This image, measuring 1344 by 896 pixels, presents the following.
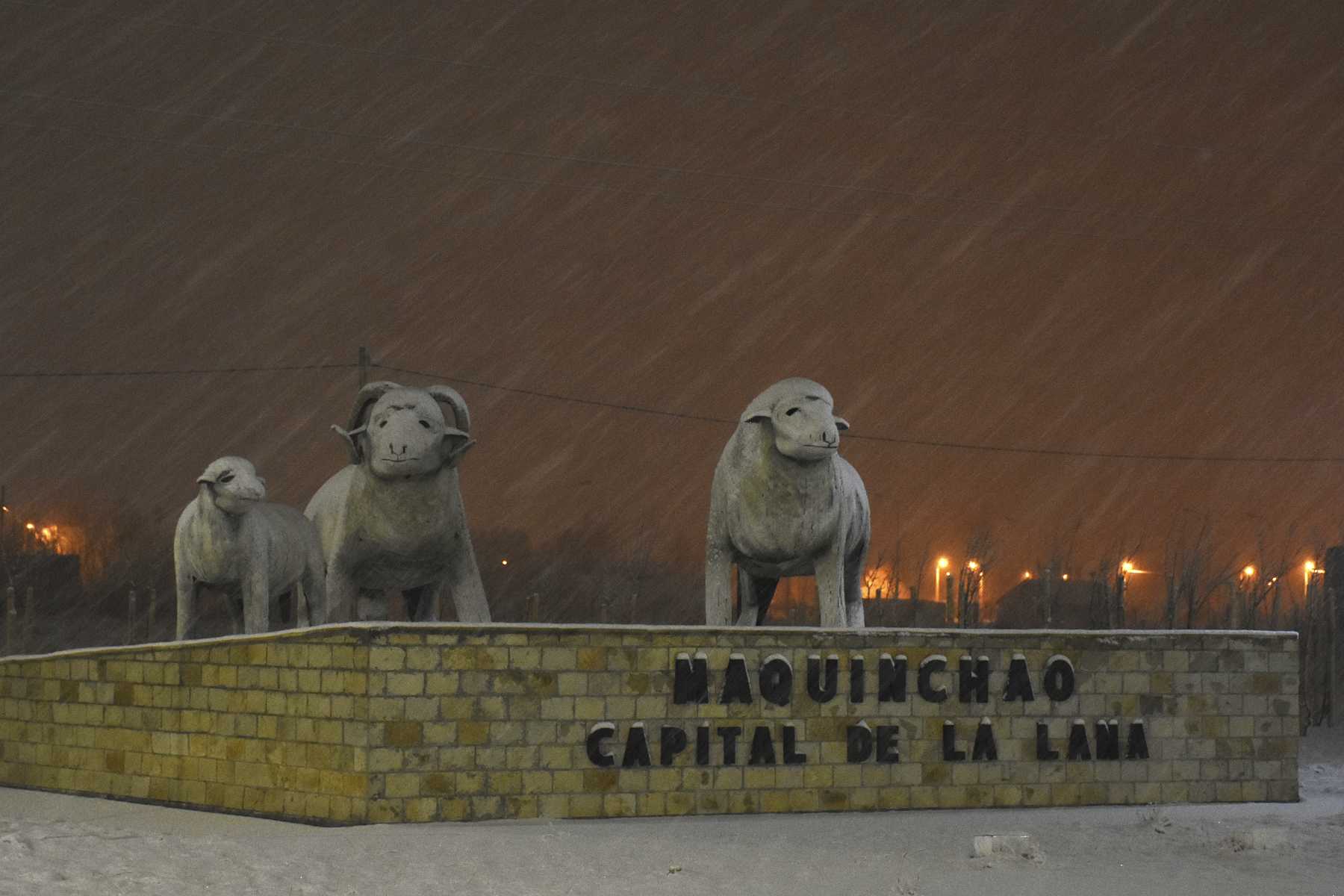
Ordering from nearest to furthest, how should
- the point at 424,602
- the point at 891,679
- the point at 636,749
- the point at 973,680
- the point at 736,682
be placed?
1. the point at 636,749
2. the point at 736,682
3. the point at 891,679
4. the point at 973,680
5. the point at 424,602

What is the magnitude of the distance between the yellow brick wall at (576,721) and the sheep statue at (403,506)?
6.42 ft

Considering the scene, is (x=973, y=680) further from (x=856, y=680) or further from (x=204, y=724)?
(x=204, y=724)

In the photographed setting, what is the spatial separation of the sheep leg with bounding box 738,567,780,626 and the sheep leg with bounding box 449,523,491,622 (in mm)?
2639

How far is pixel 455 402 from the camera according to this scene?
56.2 feet

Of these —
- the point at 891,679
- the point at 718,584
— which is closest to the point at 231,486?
the point at 718,584

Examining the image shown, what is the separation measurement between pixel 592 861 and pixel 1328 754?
50.9 ft

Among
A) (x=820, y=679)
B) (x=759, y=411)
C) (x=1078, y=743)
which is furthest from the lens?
(x=1078, y=743)

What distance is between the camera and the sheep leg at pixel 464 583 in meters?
17.0

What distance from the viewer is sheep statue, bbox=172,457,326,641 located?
18.5 m

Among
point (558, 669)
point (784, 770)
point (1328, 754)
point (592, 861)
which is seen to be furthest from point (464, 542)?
point (1328, 754)

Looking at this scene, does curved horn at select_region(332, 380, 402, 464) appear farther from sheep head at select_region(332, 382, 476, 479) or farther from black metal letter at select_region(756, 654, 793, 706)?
black metal letter at select_region(756, 654, 793, 706)

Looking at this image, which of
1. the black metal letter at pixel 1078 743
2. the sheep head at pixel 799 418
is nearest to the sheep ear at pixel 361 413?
the sheep head at pixel 799 418

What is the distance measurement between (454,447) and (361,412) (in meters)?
1.06

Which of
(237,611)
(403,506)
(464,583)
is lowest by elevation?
(237,611)
